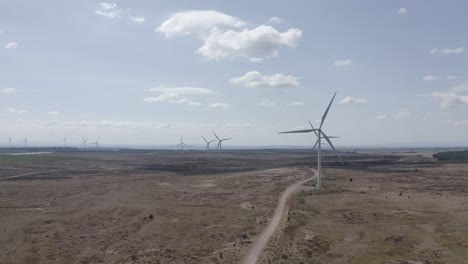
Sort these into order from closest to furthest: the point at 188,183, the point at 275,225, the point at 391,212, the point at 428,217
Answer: the point at 275,225 → the point at 428,217 → the point at 391,212 → the point at 188,183

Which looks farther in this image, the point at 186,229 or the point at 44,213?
the point at 44,213

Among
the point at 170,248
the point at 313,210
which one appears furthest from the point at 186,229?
the point at 313,210

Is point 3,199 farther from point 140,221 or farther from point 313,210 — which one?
point 313,210

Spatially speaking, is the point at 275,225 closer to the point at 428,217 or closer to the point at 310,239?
the point at 310,239

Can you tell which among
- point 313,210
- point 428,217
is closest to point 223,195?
point 313,210

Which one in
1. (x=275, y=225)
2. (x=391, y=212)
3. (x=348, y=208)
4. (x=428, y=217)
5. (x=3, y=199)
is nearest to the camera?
(x=275, y=225)

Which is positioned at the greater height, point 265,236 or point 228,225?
point 265,236

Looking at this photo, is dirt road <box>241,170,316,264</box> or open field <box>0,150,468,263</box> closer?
dirt road <box>241,170,316,264</box>

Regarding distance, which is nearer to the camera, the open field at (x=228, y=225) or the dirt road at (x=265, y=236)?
Result: the dirt road at (x=265, y=236)

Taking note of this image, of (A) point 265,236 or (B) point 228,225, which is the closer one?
(A) point 265,236
